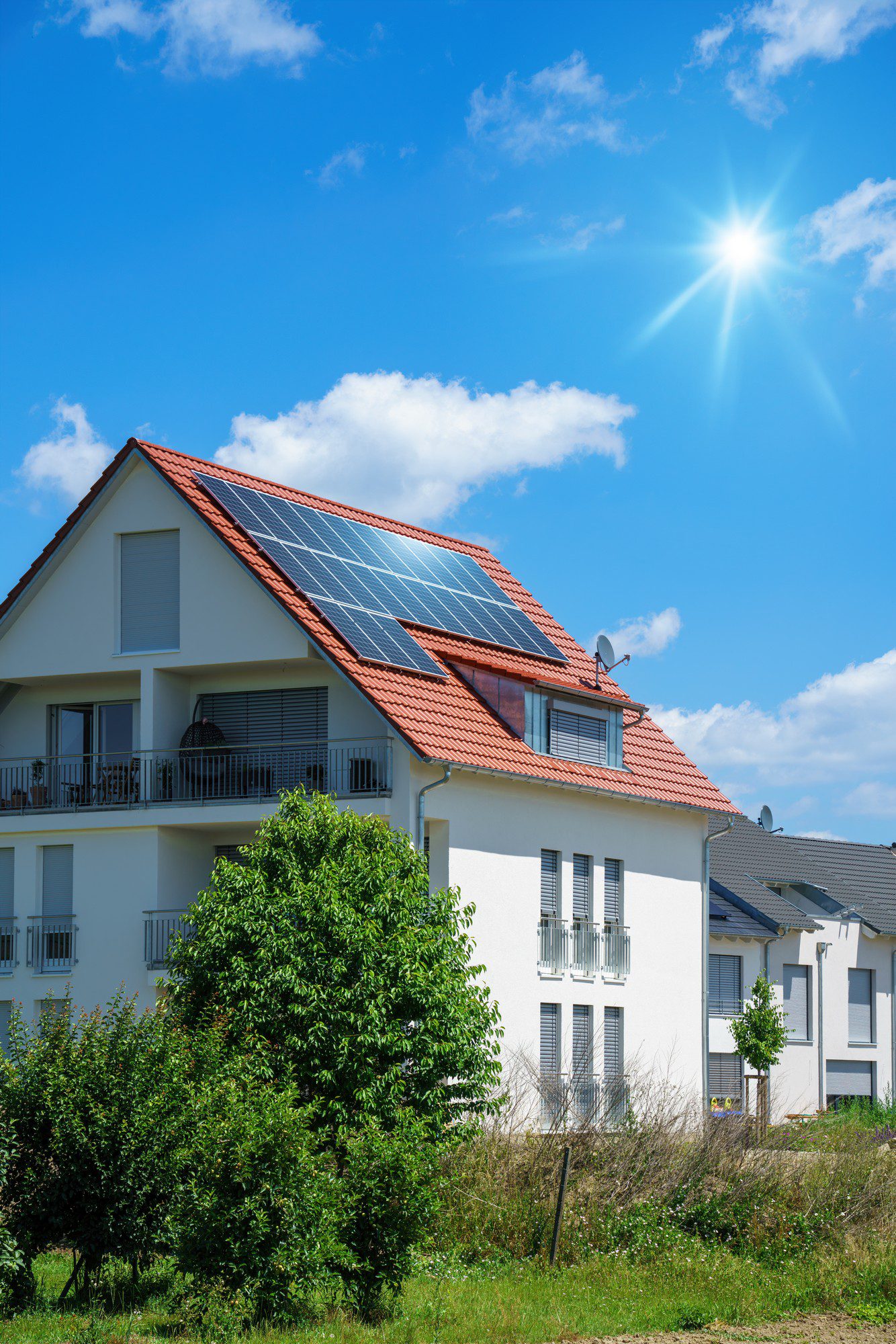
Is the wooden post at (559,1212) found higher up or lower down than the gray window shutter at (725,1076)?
higher up

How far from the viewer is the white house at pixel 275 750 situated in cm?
2867

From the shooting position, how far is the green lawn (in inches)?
625

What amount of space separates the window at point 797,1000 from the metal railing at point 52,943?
22794 millimetres

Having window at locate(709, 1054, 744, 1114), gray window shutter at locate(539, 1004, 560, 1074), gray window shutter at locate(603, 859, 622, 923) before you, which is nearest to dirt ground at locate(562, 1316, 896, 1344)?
gray window shutter at locate(539, 1004, 560, 1074)

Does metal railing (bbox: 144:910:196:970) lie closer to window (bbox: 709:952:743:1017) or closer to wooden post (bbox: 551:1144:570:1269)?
wooden post (bbox: 551:1144:570:1269)

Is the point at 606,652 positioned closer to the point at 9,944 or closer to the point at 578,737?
the point at 578,737

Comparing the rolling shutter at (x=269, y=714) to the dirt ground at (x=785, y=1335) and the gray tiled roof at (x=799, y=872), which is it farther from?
the gray tiled roof at (x=799, y=872)

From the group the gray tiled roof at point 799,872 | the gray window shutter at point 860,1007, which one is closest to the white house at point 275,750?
the gray tiled roof at point 799,872

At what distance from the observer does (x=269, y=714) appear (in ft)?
98.8

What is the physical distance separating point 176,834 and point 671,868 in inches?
415

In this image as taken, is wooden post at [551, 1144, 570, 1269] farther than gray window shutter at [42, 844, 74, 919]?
No

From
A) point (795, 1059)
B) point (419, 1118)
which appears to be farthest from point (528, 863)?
point (795, 1059)

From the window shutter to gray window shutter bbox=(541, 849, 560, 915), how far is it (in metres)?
1.88

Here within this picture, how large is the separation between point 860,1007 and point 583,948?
19.8 metres
